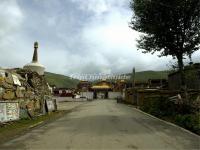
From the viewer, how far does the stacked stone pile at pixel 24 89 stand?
2138cm

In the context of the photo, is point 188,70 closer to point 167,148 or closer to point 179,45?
point 179,45

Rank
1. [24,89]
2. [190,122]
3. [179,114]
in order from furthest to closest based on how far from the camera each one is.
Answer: [24,89]
[179,114]
[190,122]

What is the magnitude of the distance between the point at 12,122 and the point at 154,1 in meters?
12.3

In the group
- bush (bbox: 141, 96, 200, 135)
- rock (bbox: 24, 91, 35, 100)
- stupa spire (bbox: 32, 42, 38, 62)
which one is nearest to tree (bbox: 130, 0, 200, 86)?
bush (bbox: 141, 96, 200, 135)

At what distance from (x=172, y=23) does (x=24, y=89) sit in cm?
1143

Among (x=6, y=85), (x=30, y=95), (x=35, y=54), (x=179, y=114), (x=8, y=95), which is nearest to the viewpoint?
(x=6, y=85)

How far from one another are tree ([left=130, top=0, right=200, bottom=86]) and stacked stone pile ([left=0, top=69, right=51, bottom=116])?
9716 millimetres

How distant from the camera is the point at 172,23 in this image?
24797 mm

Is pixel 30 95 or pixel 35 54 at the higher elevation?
pixel 35 54

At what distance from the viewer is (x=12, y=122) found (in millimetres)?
20188

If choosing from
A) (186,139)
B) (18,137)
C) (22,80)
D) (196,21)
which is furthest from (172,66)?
(18,137)

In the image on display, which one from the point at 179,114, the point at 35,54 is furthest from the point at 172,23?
the point at 35,54

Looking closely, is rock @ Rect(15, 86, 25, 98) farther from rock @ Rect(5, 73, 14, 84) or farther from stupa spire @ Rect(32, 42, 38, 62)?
stupa spire @ Rect(32, 42, 38, 62)

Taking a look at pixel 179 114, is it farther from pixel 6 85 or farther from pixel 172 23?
pixel 6 85
